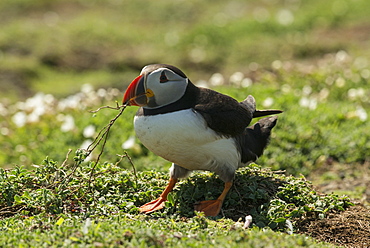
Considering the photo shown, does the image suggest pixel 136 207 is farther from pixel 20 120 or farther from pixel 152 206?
pixel 20 120

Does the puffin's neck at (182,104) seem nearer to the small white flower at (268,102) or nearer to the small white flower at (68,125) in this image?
the small white flower at (268,102)

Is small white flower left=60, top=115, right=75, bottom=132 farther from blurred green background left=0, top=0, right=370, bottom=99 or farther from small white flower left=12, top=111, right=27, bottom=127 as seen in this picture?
blurred green background left=0, top=0, right=370, bottom=99

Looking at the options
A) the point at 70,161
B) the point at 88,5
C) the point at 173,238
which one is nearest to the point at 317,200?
the point at 173,238

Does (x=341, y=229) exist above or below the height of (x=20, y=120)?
above

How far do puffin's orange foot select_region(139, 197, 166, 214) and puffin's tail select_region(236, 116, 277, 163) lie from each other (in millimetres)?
825

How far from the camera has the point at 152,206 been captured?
4.24 meters

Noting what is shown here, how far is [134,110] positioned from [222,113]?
3.51 meters

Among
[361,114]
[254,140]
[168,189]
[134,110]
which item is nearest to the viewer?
[168,189]

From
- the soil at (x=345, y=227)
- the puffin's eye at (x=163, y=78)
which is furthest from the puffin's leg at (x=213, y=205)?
the puffin's eye at (x=163, y=78)

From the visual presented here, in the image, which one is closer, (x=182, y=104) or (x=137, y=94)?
(x=137, y=94)

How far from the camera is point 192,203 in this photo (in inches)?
171

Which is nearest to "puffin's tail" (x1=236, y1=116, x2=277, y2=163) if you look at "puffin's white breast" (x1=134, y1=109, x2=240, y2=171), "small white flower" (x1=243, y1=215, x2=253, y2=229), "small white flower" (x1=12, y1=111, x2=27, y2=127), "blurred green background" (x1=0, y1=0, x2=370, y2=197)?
"puffin's white breast" (x1=134, y1=109, x2=240, y2=171)

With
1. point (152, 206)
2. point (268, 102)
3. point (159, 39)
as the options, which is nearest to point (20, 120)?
point (268, 102)

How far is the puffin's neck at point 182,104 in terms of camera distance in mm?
4055
